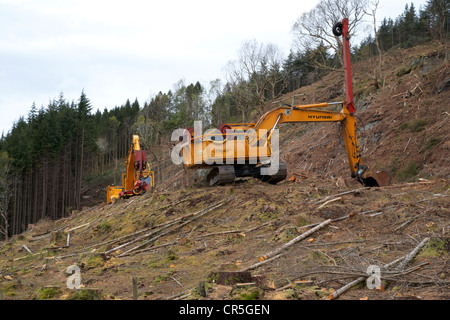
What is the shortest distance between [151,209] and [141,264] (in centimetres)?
425

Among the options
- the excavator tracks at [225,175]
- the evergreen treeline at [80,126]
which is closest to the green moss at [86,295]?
the excavator tracks at [225,175]

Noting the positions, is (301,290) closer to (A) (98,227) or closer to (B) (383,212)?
(B) (383,212)

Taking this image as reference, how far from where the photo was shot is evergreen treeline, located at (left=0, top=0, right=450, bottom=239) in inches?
1652

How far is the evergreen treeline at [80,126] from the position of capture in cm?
4197

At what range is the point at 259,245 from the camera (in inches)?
295

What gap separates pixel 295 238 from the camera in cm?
716

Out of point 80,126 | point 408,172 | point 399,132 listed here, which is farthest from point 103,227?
point 80,126

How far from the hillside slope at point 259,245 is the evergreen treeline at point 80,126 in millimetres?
27719

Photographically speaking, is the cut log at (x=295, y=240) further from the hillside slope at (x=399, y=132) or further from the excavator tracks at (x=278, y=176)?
the hillside slope at (x=399, y=132)

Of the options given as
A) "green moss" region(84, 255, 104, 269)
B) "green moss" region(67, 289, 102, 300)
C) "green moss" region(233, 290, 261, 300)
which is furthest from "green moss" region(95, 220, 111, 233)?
"green moss" region(233, 290, 261, 300)

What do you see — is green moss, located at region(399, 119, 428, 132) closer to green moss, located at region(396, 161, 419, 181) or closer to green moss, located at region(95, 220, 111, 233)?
green moss, located at region(396, 161, 419, 181)

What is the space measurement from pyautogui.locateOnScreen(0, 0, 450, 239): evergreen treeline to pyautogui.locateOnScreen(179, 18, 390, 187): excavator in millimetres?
25378

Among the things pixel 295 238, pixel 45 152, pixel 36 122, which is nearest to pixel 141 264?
pixel 295 238

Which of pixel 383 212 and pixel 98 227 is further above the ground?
pixel 383 212
